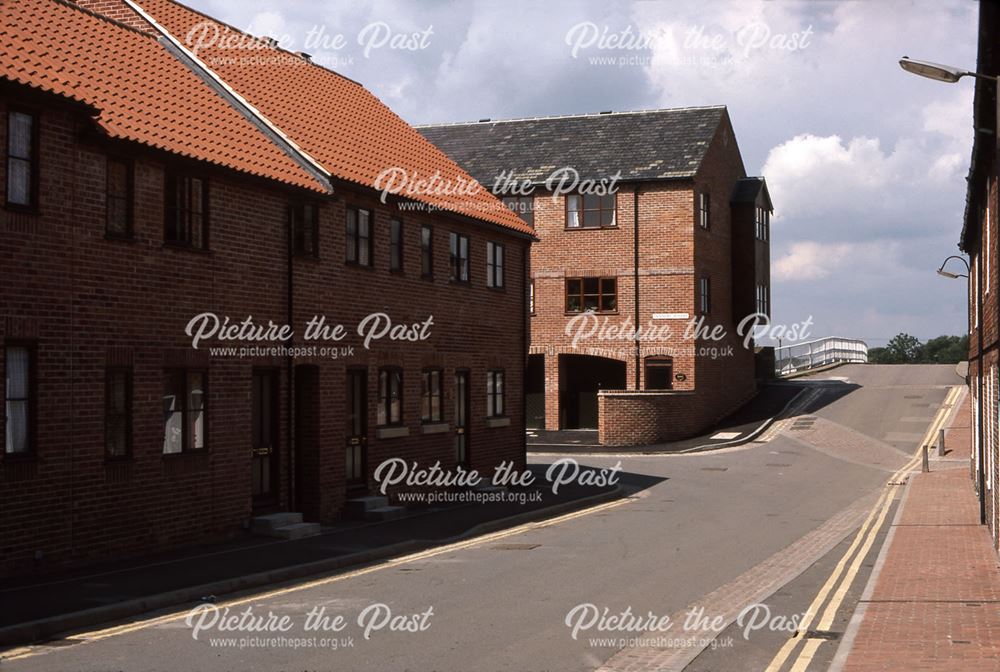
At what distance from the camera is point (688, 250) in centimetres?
4144

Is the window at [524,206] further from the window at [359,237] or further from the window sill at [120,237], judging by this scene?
the window sill at [120,237]

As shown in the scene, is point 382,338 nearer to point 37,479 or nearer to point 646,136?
point 37,479

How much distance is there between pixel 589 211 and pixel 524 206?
2.63m

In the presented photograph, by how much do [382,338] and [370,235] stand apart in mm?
2035

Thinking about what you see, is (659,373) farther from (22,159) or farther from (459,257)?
(22,159)

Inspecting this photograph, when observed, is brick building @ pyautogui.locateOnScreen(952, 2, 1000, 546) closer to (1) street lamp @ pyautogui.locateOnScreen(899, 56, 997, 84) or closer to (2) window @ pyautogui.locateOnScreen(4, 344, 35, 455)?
(1) street lamp @ pyautogui.locateOnScreen(899, 56, 997, 84)

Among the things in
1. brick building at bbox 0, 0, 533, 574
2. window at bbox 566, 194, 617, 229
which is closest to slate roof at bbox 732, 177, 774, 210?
window at bbox 566, 194, 617, 229

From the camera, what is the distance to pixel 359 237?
2155 centimetres

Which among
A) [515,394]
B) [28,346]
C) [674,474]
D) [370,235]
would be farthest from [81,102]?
[674,474]

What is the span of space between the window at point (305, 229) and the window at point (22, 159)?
5771 millimetres

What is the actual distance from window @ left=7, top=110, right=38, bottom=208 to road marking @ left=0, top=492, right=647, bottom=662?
18.4ft

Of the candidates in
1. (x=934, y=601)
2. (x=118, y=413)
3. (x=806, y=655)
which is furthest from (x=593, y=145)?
(x=806, y=655)

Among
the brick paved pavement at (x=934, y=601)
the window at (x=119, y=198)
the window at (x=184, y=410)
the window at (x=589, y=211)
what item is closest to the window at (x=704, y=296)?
the window at (x=589, y=211)

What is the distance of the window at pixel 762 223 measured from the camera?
47.9 m
